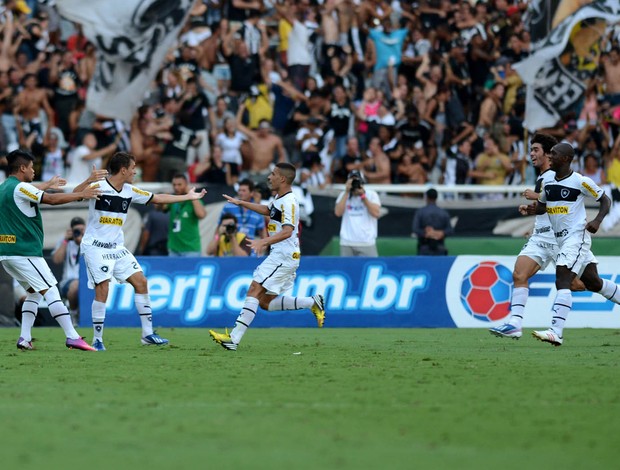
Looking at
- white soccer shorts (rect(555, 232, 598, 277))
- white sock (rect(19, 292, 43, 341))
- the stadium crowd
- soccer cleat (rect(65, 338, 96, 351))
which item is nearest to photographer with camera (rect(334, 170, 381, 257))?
the stadium crowd

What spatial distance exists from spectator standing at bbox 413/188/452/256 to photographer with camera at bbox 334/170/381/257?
0.96 m

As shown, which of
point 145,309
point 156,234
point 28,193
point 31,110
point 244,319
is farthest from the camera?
point 31,110

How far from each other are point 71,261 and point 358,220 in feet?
16.3

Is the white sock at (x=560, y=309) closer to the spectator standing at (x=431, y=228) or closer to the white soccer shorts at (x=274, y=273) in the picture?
the white soccer shorts at (x=274, y=273)

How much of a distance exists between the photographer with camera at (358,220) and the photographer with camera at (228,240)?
1.72m

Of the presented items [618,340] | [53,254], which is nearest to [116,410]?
[618,340]

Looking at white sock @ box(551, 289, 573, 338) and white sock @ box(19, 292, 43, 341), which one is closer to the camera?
white sock @ box(551, 289, 573, 338)

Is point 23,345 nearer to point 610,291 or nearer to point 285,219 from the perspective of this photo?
point 285,219

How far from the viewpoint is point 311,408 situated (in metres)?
8.42

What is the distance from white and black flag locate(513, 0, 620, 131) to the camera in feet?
71.5

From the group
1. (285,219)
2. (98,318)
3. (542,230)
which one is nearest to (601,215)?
(542,230)

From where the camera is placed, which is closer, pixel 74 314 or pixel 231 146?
pixel 74 314

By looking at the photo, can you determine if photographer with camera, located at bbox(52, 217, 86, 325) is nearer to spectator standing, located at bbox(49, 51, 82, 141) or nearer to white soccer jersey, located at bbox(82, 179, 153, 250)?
spectator standing, located at bbox(49, 51, 82, 141)

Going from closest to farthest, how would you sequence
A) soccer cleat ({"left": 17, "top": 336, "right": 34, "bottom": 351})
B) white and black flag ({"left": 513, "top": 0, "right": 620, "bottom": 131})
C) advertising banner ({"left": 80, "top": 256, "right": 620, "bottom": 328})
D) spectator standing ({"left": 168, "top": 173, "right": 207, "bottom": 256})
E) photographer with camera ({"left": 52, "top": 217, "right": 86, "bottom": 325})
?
soccer cleat ({"left": 17, "top": 336, "right": 34, "bottom": 351}), advertising banner ({"left": 80, "top": 256, "right": 620, "bottom": 328}), spectator standing ({"left": 168, "top": 173, "right": 207, "bottom": 256}), photographer with camera ({"left": 52, "top": 217, "right": 86, "bottom": 325}), white and black flag ({"left": 513, "top": 0, "right": 620, "bottom": 131})
